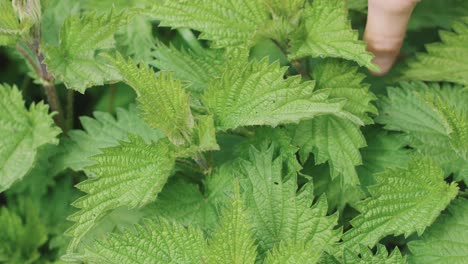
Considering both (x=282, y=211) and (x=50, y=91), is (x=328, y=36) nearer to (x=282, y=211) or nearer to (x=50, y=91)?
(x=282, y=211)

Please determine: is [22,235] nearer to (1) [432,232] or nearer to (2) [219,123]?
(2) [219,123]

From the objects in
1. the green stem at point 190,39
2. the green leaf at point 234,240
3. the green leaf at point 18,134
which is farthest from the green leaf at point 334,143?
the green leaf at point 18,134

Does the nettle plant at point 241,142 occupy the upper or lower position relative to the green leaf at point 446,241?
upper

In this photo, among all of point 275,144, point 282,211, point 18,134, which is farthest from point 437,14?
point 18,134

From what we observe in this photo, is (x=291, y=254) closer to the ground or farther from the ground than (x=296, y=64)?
closer to the ground

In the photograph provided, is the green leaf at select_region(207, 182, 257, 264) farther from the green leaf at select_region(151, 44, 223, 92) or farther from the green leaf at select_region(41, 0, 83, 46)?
the green leaf at select_region(41, 0, 83, 46)

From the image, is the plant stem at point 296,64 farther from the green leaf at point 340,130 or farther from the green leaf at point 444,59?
the green leaf at point 444,59

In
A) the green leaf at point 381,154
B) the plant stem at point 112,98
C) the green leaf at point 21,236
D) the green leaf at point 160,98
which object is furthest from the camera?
the plant stem at point 112,98

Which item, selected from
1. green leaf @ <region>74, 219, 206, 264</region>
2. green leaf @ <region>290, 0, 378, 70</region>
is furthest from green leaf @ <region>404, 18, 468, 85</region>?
green leaf @ <region>74, 219, 206, 264</region>
